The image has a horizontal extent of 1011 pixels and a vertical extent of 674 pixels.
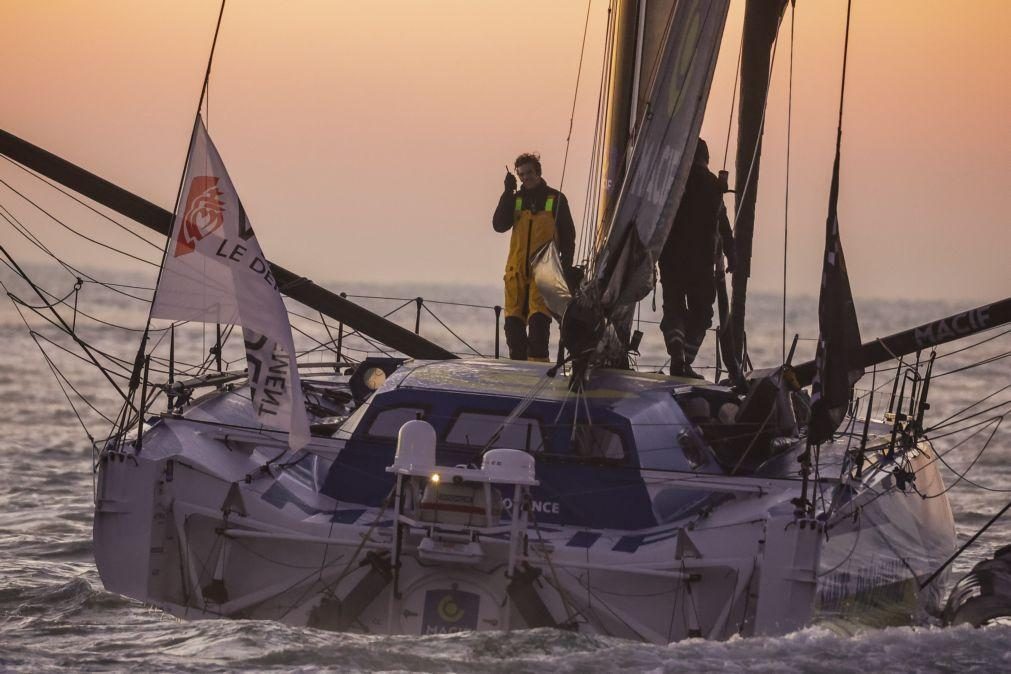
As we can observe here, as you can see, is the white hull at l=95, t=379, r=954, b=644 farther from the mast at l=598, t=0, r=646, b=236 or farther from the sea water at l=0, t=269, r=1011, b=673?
the mast at l=598, t=0, r=646, b=236

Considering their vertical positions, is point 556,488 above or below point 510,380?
below

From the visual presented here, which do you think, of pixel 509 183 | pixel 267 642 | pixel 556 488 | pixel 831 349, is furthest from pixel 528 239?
pixel 267 642

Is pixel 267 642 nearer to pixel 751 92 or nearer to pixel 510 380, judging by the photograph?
pixel 510 380

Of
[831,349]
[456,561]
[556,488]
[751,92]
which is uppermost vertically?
[751,92]

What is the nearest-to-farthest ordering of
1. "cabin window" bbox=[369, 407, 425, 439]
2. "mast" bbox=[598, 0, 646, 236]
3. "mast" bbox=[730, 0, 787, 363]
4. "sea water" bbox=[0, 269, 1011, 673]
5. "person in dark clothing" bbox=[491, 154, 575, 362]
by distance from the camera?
"sea water" bbox=[0, 269, 1011, 673] < "cabin window" bbox=[369, 407, 425, 439] < "mast" bbox=[598, 0, 646, 236] < "person in dark clothing" bbox=[491, 154, 575, 362] < "mast" bbox=[730, 0, 787, 363]

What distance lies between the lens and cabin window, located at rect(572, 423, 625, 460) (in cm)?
986

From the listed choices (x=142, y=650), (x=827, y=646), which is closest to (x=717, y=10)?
(x=827, y=646)

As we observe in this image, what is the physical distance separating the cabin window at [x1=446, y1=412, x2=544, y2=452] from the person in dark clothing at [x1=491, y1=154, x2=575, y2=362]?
2.77 metres

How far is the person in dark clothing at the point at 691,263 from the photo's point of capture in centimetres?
1238

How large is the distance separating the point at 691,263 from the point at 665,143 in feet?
4.72

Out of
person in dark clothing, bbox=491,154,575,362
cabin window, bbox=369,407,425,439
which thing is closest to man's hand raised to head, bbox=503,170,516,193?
person in dark clothing, bbox=491,154,575,362

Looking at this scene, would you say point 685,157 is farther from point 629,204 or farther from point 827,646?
point 827,646

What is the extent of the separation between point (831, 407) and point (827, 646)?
1.34 m

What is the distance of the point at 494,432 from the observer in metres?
9.96
